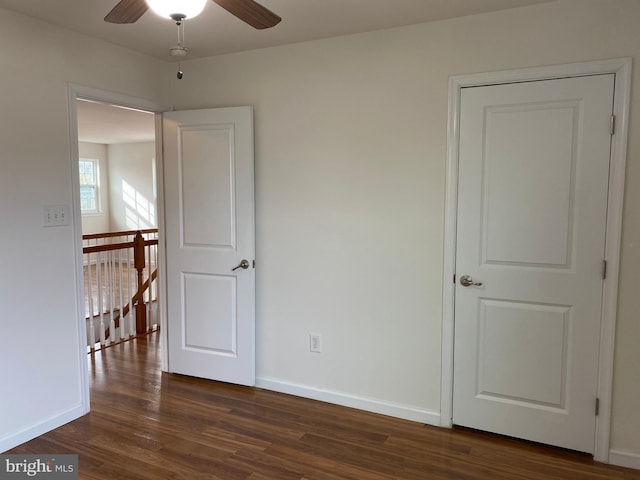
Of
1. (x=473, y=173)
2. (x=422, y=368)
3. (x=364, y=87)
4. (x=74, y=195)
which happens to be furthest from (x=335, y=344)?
(x=74, y=195)

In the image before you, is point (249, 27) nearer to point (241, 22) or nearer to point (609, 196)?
point (241, 22)

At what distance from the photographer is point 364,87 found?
296cm

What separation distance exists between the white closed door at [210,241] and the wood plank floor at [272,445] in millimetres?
361

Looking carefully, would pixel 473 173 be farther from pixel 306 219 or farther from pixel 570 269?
pixel 306 219

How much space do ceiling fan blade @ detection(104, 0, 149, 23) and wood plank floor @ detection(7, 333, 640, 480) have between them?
2.15m

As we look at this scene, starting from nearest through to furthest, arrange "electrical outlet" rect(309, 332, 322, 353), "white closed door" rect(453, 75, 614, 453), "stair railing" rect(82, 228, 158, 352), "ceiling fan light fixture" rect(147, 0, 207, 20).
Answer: "ceiling fan light fixture" rect(147, 0, 207, 20) → "white closed door" rect(453, 75, 614, 453) → "electrical outlet" rect(309, 332, 322, 353) → "stair railing" rect(82, 228, 158, 352)

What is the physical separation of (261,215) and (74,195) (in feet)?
3.97

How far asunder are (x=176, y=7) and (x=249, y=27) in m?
1.33

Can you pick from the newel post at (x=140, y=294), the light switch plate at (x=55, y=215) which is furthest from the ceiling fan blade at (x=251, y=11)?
the newel post at (x=140, y=294)

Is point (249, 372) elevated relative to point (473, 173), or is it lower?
lower

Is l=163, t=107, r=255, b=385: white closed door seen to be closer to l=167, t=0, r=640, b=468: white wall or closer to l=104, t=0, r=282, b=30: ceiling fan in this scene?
l=167, t=0, r=640, b=468: white wall

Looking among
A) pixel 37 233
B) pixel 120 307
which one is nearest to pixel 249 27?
pixel 37 233

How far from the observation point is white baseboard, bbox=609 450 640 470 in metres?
2.45

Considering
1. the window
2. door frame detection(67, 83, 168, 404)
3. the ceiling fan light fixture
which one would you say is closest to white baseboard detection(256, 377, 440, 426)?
door frame detection(67, 83, 168, 404)
